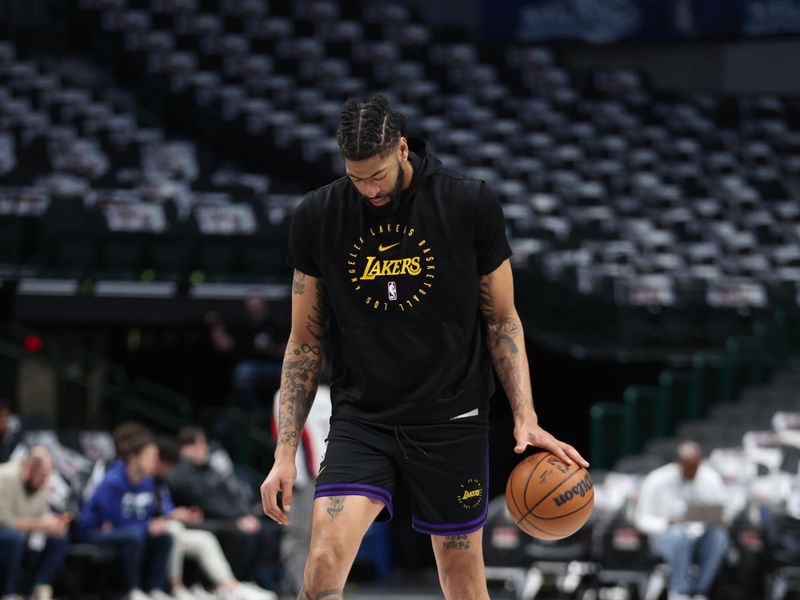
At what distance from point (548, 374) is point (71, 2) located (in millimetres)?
11303

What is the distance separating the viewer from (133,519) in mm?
10742

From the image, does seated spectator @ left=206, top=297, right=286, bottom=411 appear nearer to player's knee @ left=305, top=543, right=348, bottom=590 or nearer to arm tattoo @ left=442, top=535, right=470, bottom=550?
arm tattoo @ left=442, top=535, right=470, bottom=550

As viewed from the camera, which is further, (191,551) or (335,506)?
(191,551)

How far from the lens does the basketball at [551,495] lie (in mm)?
4535

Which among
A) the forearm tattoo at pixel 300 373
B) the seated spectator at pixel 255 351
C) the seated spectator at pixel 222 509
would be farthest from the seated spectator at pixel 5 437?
the forearm tattoo at pixel 300 373

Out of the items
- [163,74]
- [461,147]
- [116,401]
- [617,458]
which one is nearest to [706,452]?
[617,458]

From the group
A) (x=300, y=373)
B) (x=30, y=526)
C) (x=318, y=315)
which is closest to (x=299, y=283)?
(x=318, y=315)

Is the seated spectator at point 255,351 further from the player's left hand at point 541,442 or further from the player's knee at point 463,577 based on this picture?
the player's left hand at point 541,442

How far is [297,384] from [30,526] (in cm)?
581

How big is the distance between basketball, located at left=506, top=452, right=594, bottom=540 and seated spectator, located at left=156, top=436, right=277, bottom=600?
6.71 m

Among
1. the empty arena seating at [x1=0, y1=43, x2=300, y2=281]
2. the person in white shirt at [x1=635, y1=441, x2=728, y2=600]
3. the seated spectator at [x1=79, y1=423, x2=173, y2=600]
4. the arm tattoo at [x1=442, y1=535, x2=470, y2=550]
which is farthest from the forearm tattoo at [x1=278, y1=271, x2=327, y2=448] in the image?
the empty arena seating at [x1=0, y1=43, x2=300, y2=281]

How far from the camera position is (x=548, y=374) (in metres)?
16.7

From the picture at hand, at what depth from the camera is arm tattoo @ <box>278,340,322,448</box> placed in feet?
15.3

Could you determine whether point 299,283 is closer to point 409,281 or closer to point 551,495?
point 409,281
